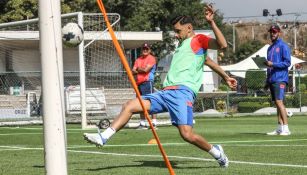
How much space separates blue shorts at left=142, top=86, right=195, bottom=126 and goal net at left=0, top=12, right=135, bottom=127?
1521 cm

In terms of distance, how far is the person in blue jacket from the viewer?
53.0 ft

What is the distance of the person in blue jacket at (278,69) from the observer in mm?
16156

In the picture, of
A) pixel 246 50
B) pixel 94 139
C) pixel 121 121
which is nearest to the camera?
pixel 94 139

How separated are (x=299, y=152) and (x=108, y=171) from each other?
3308mm

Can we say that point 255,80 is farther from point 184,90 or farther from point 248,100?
point 184,90

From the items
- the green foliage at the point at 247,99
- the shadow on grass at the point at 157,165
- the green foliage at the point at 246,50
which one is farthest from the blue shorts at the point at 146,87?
the green foliage at the point at 246,50

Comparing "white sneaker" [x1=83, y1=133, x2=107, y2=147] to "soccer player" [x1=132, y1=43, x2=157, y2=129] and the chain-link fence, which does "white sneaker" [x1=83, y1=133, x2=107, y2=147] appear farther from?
the chain-link fence

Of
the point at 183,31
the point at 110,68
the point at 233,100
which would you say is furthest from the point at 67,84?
the point at 183,31

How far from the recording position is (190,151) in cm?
1212

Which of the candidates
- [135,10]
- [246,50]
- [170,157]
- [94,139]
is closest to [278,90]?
[170,157]

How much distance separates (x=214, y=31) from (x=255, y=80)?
3173cm

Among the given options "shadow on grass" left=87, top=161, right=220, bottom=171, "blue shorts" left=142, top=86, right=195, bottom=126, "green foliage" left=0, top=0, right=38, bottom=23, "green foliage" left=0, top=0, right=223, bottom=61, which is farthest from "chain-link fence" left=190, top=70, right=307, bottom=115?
"blue shorts" left=142, top=86, right=195, bottom=126

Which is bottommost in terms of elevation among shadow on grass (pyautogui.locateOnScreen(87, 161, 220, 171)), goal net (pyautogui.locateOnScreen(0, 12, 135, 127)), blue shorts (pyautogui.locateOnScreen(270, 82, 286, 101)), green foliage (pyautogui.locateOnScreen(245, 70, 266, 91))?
green foliage (pyautogui.locateOnScreen(245, 70, 266, 91))

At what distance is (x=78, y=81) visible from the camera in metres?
32.3
